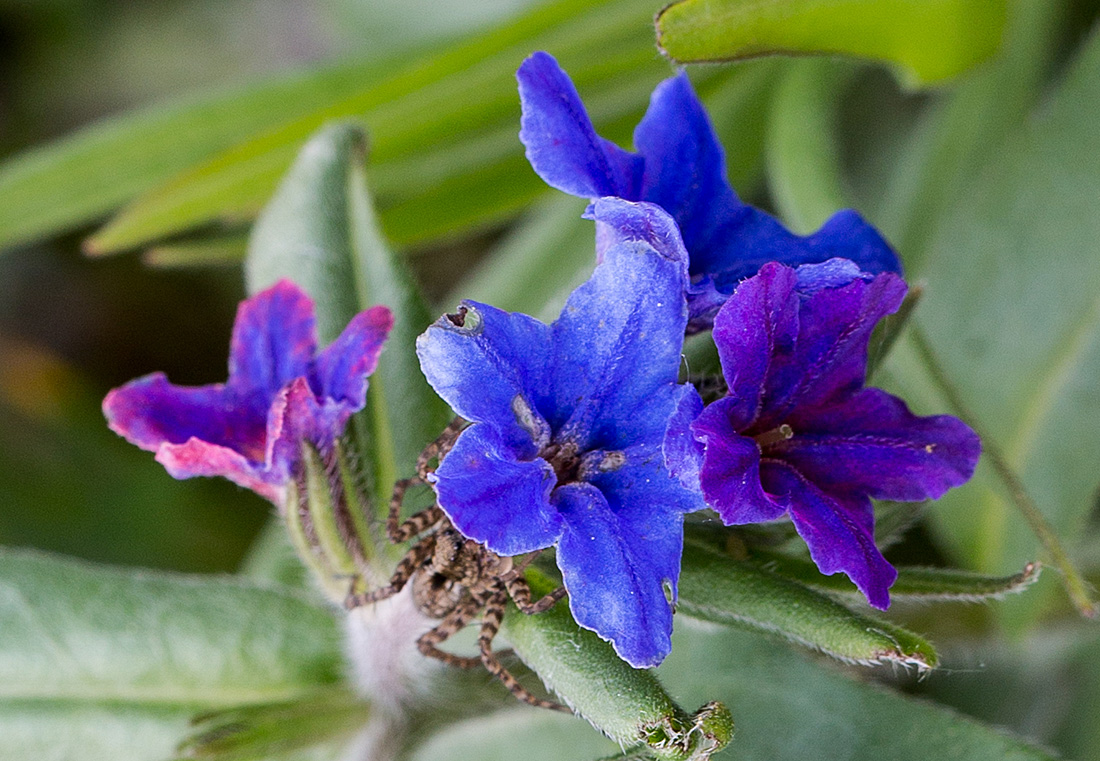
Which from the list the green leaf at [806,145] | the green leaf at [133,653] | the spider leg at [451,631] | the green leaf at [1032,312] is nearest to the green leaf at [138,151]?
the green leaf at [133,653]

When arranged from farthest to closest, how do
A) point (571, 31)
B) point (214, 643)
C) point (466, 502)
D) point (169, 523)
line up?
point (169, 523) < point (571, 31) < point (214, 643) < point (466, 502)

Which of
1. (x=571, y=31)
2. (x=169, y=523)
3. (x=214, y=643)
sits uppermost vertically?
(x=571, y=31)

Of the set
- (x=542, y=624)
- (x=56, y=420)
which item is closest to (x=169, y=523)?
(x=56, y=420)

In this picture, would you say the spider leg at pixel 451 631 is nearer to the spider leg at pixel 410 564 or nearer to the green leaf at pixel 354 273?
the spider leg at pixel 410 564

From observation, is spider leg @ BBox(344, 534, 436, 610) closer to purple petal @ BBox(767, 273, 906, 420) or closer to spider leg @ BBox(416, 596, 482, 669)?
spider leg @ BBox(416, 596, 482, 669)

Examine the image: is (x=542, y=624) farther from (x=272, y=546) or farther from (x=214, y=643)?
(x=272, y=546)

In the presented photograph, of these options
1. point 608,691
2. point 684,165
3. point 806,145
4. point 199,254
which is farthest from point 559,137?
point 199,254

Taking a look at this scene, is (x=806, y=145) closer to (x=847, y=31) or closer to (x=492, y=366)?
(x=847, y=31)
